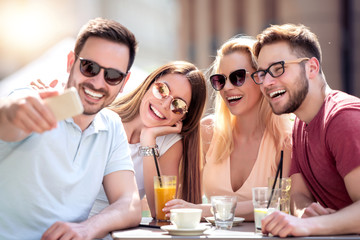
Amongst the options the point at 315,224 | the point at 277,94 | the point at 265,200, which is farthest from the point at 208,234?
the point at 277,94

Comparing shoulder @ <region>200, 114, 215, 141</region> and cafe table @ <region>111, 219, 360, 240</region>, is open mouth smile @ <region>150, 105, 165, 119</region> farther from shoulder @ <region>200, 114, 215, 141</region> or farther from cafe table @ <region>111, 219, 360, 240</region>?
cafe table @ <region>111, 219, 360, 240</region>

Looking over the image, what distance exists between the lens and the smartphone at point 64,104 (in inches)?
76.0

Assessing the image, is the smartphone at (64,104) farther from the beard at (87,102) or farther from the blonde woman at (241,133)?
the blonde woman at (241,133)

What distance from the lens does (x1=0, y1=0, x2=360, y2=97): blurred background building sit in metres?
14.4

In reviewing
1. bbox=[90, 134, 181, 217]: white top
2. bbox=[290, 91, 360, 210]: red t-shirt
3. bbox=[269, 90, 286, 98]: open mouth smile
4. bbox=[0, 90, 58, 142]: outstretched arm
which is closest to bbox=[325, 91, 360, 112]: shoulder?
bbox=[290, 91, 360, 210]: red t-shirt

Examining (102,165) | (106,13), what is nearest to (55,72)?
(102,165)

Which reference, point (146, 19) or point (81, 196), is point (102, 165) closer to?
point (81, 196)

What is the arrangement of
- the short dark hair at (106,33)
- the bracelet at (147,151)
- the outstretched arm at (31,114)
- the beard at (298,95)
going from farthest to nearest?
the bracelet at (147,151) → the beard at (298,95) → the short dark hair at (106,33) → the outstretched arm at (31,114)

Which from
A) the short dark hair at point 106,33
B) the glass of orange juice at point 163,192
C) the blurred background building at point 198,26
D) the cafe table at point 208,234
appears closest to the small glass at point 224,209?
the cafe table at point 208,234

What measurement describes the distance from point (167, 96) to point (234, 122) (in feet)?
1.83

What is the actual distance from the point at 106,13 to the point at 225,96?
3176cm

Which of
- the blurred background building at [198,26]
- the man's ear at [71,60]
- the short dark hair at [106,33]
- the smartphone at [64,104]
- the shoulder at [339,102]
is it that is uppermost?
the short dark hair at [106,33]

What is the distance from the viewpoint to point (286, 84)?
2.91 metres

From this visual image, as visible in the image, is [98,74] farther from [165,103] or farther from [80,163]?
[165,103]
